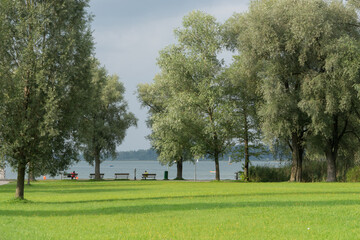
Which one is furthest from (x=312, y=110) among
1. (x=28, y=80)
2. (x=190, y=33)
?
(x=28, y=80)

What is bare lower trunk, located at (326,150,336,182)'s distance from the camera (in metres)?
38.8

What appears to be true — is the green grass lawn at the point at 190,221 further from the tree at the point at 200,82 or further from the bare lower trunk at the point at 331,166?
the tree at the point at 200,82

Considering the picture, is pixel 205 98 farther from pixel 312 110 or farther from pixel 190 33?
pixel 312 110

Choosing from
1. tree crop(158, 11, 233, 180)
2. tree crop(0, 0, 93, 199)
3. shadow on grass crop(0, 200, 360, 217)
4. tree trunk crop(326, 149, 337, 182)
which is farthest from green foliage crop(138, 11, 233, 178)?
shadow on grass crop(0, 200, 360, 217)

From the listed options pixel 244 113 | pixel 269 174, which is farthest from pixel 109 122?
pixel 269 174

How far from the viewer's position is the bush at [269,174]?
44406mm

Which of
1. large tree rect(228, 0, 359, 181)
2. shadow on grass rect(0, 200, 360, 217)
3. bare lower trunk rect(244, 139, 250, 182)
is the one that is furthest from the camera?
→ bare lower trunk rect(244, 139, 250, 182)

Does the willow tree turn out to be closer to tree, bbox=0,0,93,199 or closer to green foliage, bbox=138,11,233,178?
green foliage, bbox=138,11,233,178

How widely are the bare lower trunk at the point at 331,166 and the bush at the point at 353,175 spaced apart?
1282 mm

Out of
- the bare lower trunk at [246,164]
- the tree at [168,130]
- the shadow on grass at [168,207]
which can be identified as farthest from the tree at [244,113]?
the shadow on grass at [168,207]

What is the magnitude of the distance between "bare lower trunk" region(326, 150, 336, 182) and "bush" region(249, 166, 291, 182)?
5.56m

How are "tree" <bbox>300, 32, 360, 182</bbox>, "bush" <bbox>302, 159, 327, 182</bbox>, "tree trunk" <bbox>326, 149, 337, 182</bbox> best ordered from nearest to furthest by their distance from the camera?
1. "tree" <bbox>300, 32, 360, 182</bbox>
2. "tree trunk" <bbox>326, 149, 337, 182</bbox>
3. "bush" <bbox>302, 159, 327, 182</bbox>

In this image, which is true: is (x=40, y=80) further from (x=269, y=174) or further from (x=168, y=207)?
(x=269, y=174)

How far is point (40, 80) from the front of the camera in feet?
68.9
